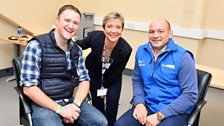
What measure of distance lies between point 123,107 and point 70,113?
167 cm

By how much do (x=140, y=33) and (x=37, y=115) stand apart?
10.2ft

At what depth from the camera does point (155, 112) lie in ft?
5.95

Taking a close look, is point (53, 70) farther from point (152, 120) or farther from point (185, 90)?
point (185, 90)

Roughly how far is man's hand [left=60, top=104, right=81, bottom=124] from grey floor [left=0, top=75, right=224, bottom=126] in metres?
1.28

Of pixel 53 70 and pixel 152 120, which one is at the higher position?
pixel 53 70

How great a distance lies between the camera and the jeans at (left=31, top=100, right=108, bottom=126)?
1.56m

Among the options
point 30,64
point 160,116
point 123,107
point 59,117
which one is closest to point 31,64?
point 30,64

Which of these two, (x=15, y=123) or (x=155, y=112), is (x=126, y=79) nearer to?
(x=15, y=123)

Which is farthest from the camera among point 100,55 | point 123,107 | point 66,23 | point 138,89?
point 123,107

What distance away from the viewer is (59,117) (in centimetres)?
164

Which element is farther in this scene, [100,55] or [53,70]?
[100,55]

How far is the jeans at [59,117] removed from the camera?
1562 millimetres

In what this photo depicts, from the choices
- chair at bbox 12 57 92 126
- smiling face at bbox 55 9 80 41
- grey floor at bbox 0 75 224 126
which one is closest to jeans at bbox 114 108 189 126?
chair at bbox 12 57 92 126

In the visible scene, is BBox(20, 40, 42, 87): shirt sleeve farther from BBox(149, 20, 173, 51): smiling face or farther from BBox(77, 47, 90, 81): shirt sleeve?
BBox(149, 20, 173, 51): smiling face
